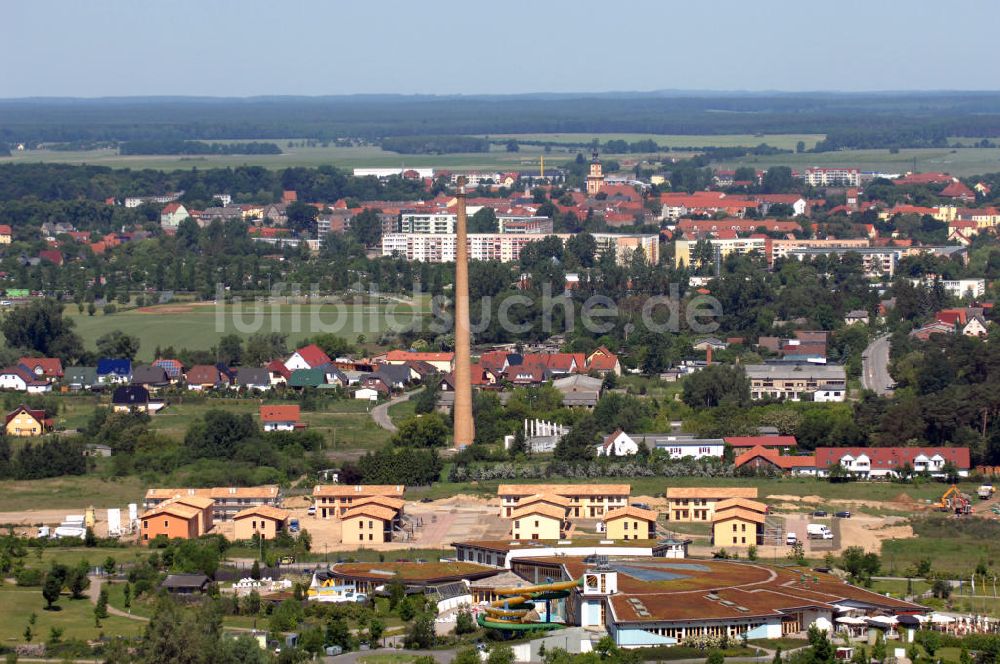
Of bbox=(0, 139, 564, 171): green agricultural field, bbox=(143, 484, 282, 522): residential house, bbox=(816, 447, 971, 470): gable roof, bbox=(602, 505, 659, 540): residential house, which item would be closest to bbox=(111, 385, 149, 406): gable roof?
bbox=(143, 484, 282, 522): residential house

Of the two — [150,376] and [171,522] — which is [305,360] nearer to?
[150,376]

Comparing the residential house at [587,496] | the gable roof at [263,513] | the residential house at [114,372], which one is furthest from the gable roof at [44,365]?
the residential house at [587,496]

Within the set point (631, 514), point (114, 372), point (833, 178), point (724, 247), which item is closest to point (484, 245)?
point (724, 247)

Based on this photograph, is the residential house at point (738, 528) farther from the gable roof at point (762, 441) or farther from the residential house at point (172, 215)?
the residential house at point (172, 215)

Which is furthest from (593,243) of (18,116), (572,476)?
Result: (18,116)

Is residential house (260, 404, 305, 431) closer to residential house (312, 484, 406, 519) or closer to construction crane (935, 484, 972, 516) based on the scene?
residential house (312, 484, 406, 519)

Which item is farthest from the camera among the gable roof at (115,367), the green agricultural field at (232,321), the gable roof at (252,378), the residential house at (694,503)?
the green agricultural field at (232,321)
